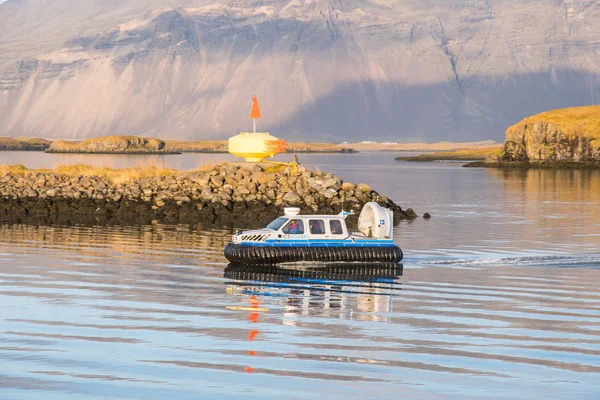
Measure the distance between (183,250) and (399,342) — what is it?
18.5 metres

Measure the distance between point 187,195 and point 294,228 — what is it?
79.1 ft

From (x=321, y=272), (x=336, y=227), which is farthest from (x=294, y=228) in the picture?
(x=321, y=272)

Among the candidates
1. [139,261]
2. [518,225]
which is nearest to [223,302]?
[139,261]

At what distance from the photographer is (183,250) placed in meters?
37.5

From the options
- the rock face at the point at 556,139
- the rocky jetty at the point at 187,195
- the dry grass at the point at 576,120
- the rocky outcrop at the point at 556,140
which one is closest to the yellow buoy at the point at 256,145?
the rocky jetty at the point at 187,195

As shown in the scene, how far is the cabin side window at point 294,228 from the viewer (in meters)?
32.7

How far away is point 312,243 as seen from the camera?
32.5 meters

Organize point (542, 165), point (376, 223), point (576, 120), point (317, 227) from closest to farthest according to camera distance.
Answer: point (317, 227) → point (376, 223) → point (542, 165) → point (576, 120)

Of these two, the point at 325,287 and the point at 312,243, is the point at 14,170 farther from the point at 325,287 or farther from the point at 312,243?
the point at 325,287

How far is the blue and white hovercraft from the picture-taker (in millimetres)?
32094

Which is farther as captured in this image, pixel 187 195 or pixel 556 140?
pixel 556 140

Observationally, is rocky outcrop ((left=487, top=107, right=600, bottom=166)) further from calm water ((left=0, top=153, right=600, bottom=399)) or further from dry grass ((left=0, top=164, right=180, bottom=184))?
calm water ((left=0, top=153, right=600, bottom=399))

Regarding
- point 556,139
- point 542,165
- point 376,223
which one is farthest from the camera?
point 556,139

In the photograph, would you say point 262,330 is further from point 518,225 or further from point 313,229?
point 518,225
